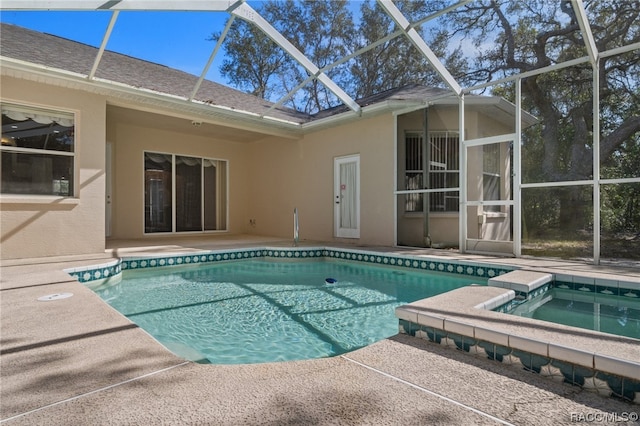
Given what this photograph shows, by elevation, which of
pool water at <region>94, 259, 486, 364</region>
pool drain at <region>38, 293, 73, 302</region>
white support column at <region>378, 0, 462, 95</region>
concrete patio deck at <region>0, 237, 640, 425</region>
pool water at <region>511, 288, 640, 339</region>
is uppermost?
white support column at <region>378, 0, 462, 95</region>

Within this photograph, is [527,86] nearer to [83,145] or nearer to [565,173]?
[565,173]

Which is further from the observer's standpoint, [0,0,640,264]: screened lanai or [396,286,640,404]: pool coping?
[0,0,640,264]: screened lanai

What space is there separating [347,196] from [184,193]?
15.5 feet

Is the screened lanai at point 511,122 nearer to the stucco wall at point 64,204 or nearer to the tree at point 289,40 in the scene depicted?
the stucco wall at point 64,204

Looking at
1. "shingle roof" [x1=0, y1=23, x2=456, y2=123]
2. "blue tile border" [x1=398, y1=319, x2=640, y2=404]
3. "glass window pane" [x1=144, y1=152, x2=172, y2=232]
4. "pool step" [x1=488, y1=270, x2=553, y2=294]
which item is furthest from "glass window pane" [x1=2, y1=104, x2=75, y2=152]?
"pool step" [x1=488, y1=270, x2=553, y2=294]

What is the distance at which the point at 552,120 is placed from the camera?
960cm

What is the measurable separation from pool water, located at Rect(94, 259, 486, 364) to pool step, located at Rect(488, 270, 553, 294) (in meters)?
0.96

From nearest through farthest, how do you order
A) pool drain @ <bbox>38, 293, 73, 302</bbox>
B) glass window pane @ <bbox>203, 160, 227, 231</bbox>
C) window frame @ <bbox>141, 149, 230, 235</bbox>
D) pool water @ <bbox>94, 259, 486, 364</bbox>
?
pool water @ <bbox>94, 259, 486, 364</bbox> < pool drain @ <bbox>38, 293, 73, 302</bbox> < window frame @ <bbox>141, 149, 230, 235</bbox> < glass window pane @ <bbox>203, 160, 227, 231</bbox>

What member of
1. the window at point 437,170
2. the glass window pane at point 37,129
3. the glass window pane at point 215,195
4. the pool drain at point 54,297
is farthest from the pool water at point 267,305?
the glass window pane at point 215,195

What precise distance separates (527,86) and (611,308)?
27.8ft

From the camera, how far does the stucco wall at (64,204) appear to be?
5.23 metres

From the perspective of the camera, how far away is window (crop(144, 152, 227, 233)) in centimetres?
920

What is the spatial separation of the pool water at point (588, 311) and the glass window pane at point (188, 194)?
8.59 meters

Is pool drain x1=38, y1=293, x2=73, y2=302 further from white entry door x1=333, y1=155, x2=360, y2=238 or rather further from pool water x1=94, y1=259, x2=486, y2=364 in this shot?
white entry door x1=333, y1=155, x2=360, y2=238
